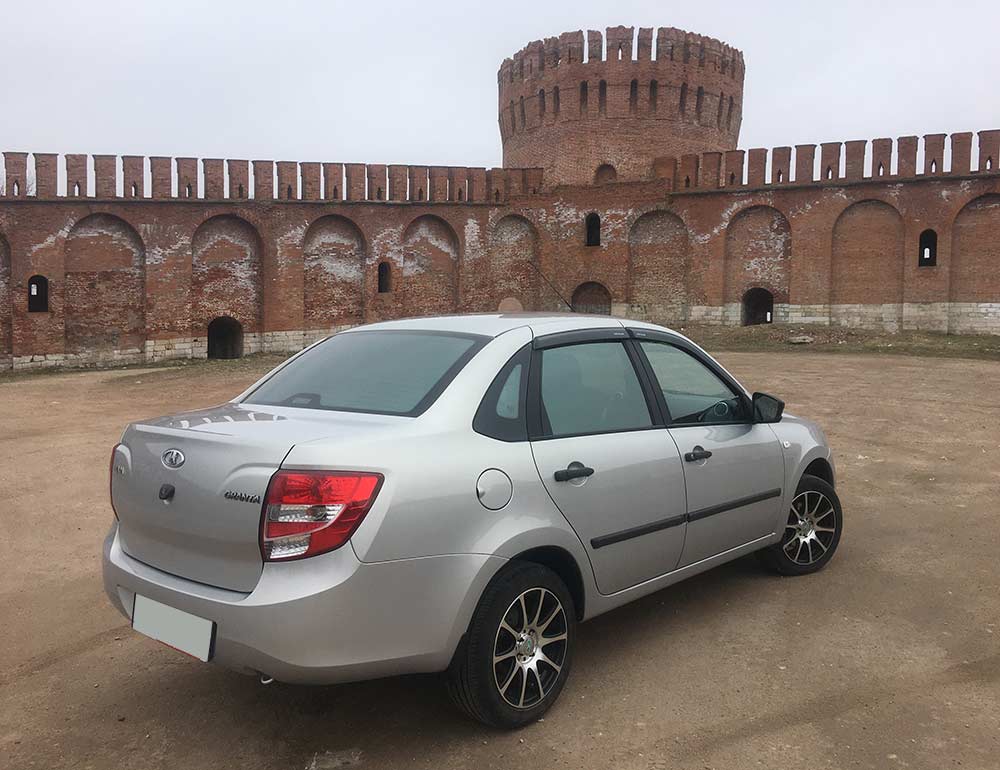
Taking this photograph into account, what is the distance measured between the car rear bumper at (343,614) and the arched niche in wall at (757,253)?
26347mm

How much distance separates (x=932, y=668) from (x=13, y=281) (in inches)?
1044

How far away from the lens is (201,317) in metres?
26.2

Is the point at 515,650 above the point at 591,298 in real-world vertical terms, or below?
below

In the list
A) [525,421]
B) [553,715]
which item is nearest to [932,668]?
[553,715]

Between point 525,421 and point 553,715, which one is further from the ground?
point 525,421

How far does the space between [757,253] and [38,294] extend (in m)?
23.0

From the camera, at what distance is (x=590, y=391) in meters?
3.53

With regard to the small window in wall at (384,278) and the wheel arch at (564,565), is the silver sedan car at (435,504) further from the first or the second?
the small window in wall at (384,278)

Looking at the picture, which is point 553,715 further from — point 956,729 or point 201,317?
point 201,317

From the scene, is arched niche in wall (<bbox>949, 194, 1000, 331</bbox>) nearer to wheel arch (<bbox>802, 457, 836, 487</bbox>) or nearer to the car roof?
wheel arch (<bbox>802, 457, 836, 487</bbox>)

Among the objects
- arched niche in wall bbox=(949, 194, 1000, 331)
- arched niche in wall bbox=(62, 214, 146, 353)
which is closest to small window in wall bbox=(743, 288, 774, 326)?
arched niche in wall bbox=(949, 194, 1000, 331)

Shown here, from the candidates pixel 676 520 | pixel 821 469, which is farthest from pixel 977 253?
pixel 676 520

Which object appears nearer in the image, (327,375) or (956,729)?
(956,729)

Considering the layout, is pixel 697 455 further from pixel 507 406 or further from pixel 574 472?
pixel 507 406
